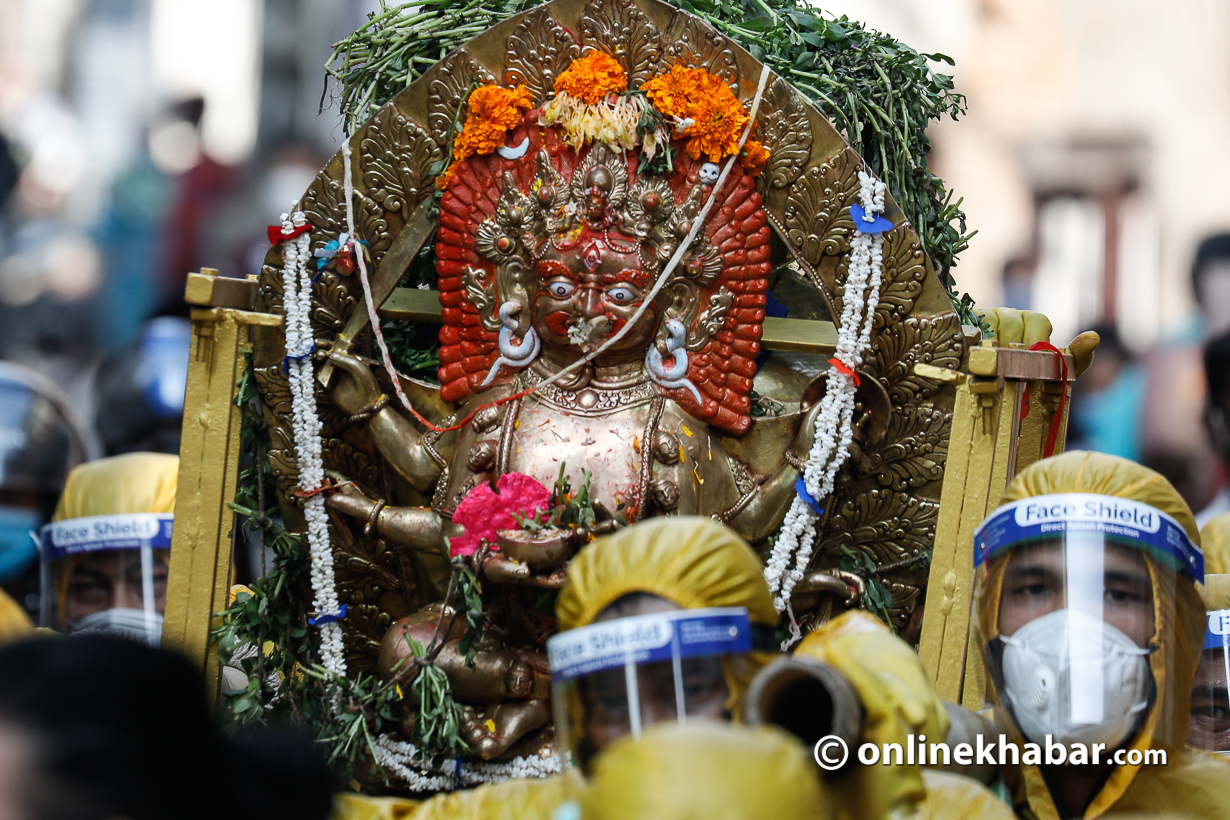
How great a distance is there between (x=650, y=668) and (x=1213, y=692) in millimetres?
2529

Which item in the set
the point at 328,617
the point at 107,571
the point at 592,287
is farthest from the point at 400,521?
the point at 107,571

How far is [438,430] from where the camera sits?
177 inches

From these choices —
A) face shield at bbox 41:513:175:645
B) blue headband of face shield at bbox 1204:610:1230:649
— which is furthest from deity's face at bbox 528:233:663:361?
blue headband of face shield at bbox 1204:610:1230:649

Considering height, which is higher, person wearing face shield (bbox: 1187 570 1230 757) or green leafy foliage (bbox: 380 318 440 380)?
green leafy foliage (bbox: 380 318 440 380)

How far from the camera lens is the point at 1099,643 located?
3186 mm

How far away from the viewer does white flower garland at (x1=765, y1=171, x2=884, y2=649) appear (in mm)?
4277

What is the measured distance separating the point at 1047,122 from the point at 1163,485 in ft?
25.0

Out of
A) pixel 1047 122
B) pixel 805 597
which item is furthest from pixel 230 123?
pixel 805 597

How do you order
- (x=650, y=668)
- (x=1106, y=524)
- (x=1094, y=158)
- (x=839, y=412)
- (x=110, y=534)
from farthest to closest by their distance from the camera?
(x=1094, y=158), (x=110, y=534), (x=839, y=412), (x=1106, y=524), (x=650, y=668)

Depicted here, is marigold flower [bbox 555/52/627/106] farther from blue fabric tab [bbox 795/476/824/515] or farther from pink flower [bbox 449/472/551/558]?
blue fabric tab [bbox 795/476/824/515]

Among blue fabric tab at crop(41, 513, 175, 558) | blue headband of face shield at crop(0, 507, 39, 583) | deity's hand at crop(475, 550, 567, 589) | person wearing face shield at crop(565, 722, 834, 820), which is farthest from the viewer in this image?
blue headband of face shield at crop(0, 507, 39, 583)

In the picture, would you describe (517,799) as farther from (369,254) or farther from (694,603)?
(369,254)

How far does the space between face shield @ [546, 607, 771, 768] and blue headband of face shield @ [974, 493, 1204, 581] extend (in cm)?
102

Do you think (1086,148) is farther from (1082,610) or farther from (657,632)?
(657,632)
